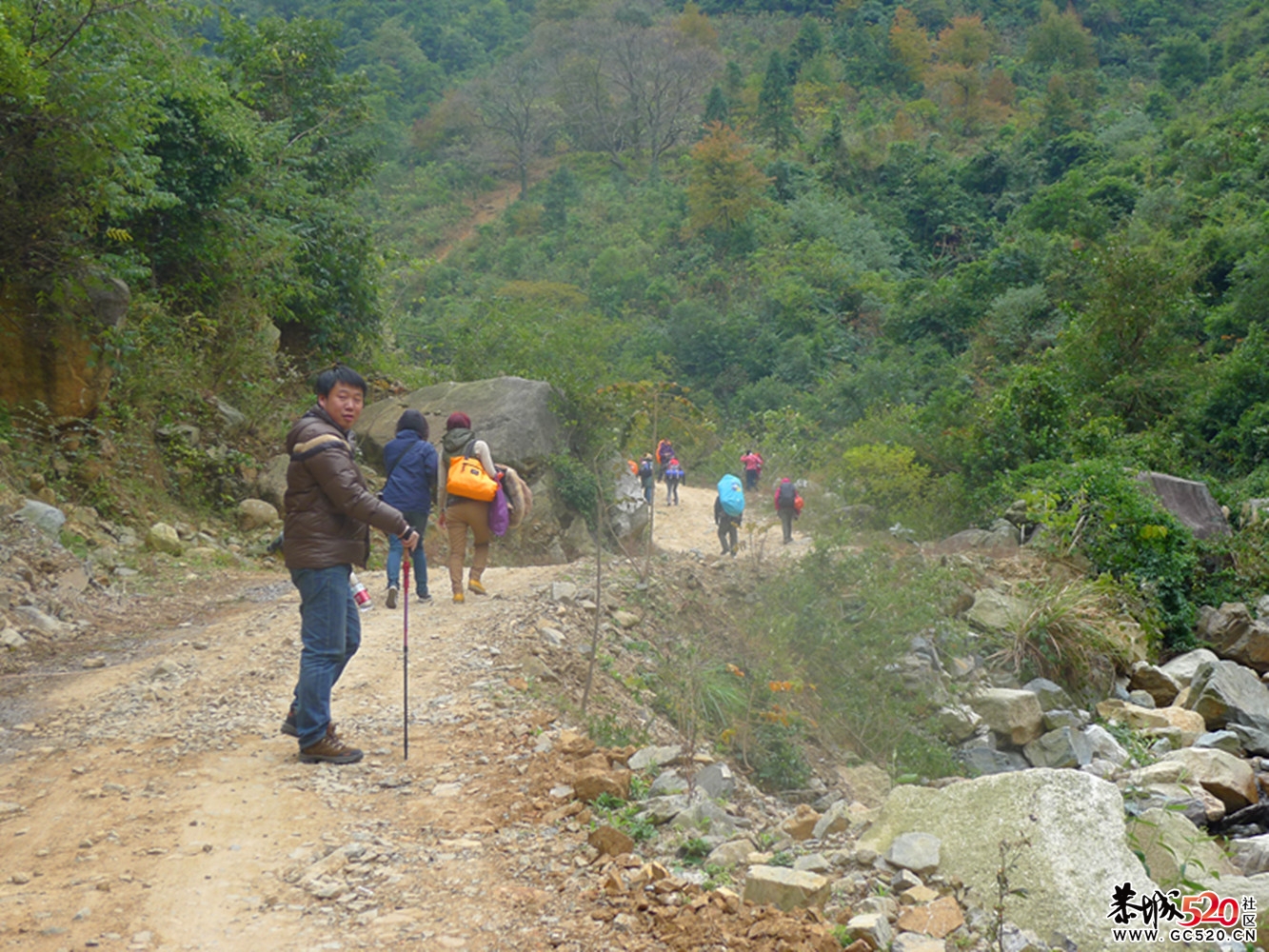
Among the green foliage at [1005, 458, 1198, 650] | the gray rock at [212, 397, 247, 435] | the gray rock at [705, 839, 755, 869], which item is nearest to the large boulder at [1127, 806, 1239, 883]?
the gray rock at [705, 839, 755, 869]

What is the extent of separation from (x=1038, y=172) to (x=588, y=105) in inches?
1099

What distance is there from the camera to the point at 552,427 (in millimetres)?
14234

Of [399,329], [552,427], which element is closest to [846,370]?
[399,329]

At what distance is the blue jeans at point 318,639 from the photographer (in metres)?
4.17

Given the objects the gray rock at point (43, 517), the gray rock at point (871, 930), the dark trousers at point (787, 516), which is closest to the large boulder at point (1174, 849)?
the gray rock at point (871, 930)

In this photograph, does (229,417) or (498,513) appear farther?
(229,417)

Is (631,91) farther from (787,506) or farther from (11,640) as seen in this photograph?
(11,640)

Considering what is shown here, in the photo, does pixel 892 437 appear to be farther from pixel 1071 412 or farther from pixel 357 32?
pixel 357 32

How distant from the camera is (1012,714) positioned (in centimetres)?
797

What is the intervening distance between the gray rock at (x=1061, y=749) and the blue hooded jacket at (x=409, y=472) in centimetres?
529

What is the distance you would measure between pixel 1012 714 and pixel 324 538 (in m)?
6.18

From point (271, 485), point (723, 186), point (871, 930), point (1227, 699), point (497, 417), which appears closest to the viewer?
point (871, 930)

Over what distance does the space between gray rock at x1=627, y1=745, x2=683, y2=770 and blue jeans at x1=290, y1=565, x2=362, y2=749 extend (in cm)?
142

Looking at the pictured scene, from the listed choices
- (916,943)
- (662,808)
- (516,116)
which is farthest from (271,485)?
(516,116)
